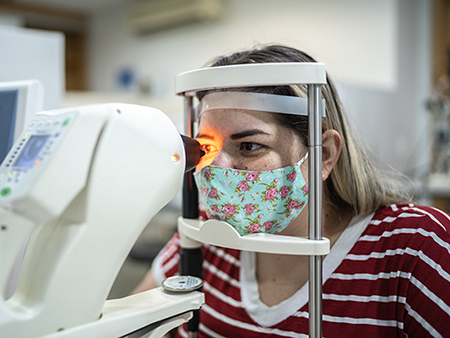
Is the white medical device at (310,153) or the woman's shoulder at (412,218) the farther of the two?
the woman's shoulder at (412,218)

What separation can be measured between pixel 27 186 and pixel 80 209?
0.07 m

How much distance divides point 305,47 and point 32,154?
151 cm

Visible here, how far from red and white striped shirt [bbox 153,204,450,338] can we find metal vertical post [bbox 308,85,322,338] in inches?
9.7

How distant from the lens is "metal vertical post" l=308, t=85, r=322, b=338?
0.63 m

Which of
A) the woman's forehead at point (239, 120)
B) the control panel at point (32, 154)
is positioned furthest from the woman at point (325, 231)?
the control panel at point (32, 154)

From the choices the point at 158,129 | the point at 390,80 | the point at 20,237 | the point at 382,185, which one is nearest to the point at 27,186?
the point at 20,237

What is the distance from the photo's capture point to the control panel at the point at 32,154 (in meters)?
0.51

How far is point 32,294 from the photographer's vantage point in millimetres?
551

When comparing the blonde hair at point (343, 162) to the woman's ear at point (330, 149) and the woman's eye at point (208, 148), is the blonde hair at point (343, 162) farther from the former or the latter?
the woman's eye at point (208, 148)

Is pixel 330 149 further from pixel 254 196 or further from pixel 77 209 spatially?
pixel 77 209

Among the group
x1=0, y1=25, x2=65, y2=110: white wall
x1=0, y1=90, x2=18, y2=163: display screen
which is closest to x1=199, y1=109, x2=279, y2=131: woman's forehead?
x1=0, y1=90, x2=18, y2=163: display screen

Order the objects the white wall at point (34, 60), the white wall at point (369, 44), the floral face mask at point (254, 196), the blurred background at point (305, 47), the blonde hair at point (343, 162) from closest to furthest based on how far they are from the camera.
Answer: the floral face mask at point (254, 196) → the blonde hair at point (343, 162) → the white wall at point (34, 60) → the blurred background at point (305, 47) → the white wall at point (369, 44)

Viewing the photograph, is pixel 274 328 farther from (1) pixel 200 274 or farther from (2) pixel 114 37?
(2) pixel 114 37

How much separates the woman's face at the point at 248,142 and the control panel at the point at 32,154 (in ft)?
0.98
